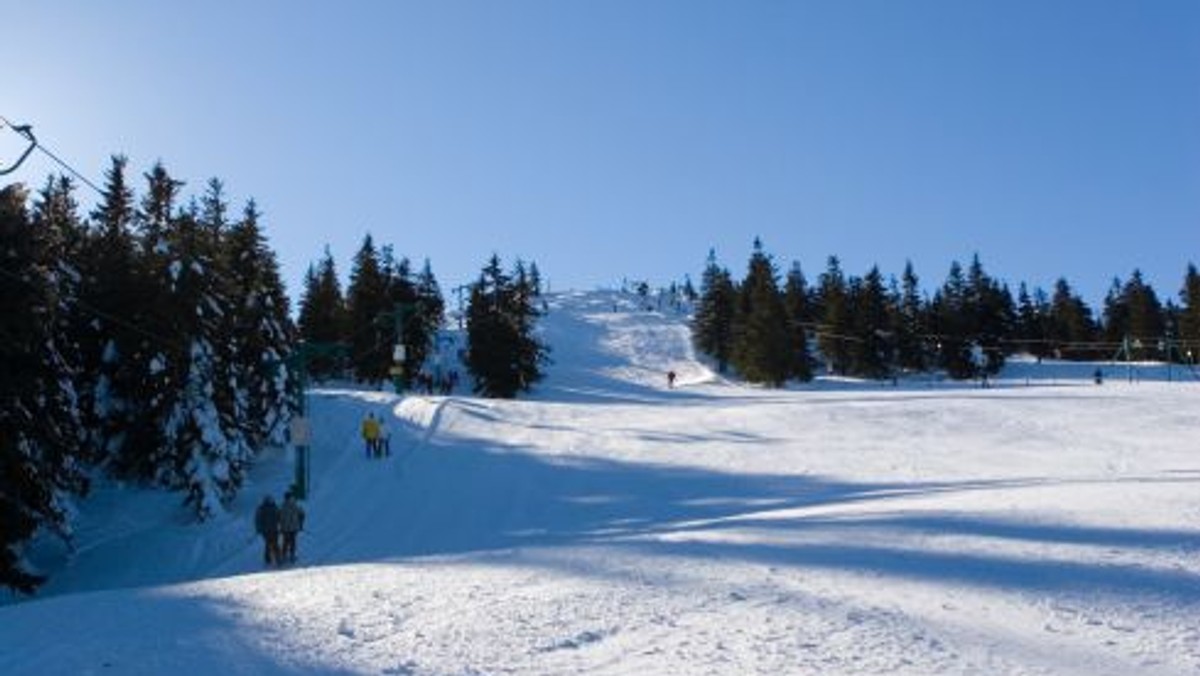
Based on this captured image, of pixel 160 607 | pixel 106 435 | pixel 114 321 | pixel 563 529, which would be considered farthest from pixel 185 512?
pixel 160 607

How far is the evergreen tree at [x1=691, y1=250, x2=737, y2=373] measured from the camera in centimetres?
10600

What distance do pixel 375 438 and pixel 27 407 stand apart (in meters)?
15.8

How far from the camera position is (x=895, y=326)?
334 ft

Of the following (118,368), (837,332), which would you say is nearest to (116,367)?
(118,368)

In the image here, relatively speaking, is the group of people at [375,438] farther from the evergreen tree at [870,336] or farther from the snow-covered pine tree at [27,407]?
the evergreen tree at [870,336]

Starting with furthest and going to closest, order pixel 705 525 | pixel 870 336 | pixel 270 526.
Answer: pixel 870 336
pixel 270 526
pixel 705 525

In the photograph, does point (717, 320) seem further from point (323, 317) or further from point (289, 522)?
point (289, 522)

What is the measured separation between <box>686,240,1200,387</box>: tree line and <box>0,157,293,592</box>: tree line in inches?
1900

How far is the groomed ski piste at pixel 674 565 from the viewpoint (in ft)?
36.4

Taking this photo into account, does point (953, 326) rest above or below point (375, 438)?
above

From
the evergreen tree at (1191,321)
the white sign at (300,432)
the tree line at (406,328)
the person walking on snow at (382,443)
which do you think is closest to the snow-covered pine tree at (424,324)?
the tree line at (406,328)

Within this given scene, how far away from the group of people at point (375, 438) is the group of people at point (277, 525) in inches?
637

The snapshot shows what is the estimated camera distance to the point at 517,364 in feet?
265

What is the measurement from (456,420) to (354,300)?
1528 inches
